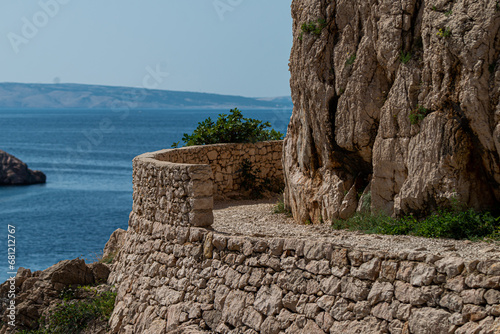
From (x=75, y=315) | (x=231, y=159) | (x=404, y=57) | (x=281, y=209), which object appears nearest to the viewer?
(x=404, y=57)

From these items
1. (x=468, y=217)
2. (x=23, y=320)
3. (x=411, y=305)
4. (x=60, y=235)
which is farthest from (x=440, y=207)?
(x=60, y=235)

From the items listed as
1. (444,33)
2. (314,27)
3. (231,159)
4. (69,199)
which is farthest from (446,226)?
(69,199)

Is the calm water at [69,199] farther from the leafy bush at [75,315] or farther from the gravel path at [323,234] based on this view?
the gravel path at [323,234]

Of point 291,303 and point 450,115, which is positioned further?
point 450,115

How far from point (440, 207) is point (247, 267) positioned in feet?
10.2

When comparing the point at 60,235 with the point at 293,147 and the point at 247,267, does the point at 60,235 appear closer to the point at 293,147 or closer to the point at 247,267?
the point at 293,147

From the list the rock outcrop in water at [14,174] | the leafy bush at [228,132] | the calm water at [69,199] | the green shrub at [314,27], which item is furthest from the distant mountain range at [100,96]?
the green shrub at [314,27]

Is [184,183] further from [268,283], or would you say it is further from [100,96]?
[100,96]

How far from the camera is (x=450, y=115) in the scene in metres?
9.69

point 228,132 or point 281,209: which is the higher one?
point 228,132

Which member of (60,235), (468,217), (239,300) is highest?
(468,217)

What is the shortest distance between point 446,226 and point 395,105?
2304mm

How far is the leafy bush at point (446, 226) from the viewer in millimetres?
9184

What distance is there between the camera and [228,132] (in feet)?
58.4
